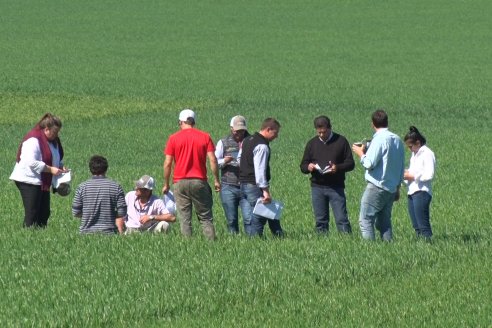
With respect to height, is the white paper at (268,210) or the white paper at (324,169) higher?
the white paper at (324,169)

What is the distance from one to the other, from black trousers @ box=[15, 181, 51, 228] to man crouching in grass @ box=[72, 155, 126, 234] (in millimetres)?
928

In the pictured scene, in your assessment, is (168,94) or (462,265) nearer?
(462,265)

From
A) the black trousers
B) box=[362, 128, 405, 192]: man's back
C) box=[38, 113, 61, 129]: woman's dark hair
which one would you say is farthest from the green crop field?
box=[38, 113, 61, 129]: woman's dark hair

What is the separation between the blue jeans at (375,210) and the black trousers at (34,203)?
12.7ft

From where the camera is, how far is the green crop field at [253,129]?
462 inches

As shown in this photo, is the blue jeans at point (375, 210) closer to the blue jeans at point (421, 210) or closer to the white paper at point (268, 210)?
the blue jeans at point (421, 210)

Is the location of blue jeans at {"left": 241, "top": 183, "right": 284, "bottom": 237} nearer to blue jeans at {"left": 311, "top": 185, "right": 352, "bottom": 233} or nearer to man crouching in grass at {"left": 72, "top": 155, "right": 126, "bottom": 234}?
blue jeans at {"left": 311, "top": 185, "right": 352, "bottom": 233}

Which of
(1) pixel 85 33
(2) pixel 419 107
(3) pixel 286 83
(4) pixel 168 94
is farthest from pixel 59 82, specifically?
(1) pixel 85 33

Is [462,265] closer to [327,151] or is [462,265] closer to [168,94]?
[327,151]

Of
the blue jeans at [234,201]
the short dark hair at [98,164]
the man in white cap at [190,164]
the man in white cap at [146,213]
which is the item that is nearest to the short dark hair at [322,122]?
the man in white cap at [190,164]

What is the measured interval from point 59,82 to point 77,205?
33.1m

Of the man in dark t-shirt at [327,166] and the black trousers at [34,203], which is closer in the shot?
the man in dark t-shirt at [327,166]

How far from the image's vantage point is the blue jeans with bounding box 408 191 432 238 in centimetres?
1570

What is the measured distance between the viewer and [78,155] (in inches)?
1153
